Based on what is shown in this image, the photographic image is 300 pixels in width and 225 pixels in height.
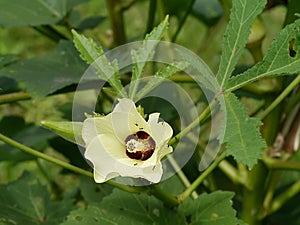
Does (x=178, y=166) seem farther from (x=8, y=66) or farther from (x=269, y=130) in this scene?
(x=8, y=66)

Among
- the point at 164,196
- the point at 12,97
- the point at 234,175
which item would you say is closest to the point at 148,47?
the point at 164,196

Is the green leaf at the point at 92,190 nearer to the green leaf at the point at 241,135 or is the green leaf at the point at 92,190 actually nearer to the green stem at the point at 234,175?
the green stem at the point at 234,175

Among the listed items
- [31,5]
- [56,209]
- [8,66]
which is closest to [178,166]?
[56,209]

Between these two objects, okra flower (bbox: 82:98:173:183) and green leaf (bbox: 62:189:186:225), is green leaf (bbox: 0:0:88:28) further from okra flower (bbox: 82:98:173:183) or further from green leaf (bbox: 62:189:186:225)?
okra flower (bbox: 82:98:173:183)

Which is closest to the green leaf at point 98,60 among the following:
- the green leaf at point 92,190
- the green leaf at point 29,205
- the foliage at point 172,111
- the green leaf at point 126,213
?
the foliage at point 172,111

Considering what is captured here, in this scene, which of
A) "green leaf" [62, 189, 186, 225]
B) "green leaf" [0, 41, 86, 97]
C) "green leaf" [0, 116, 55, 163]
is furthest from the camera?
"green leaf" [0, 116, 55, 163]

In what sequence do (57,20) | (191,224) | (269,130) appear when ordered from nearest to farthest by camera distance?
(191,224) < (269,130) < (57,20)

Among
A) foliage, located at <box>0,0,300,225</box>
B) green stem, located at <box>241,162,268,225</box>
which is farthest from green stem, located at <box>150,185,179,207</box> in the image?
green stem, located at <box>241,162,268,225</box>
